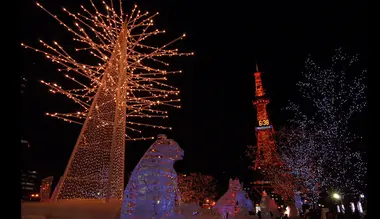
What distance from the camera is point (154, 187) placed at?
5641 mm

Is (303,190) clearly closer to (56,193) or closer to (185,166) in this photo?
(56,193)

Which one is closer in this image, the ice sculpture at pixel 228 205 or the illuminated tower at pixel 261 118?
the ice sculpture at pixel 228 205

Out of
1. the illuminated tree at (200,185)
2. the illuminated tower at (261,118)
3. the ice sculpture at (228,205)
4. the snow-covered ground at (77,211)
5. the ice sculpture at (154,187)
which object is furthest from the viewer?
the illuminated tower at (261,118)

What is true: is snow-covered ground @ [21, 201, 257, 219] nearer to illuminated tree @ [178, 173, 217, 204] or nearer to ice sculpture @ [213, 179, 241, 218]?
ice sculpture @ [213, 179, 241, 218]

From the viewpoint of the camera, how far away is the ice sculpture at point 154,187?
5582mm

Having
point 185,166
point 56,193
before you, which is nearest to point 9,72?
point 56,193

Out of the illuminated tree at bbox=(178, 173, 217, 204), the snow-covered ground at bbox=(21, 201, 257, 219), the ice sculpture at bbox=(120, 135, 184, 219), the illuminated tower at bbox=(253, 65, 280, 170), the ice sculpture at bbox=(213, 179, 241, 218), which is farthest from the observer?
the illuminated tower at bbox=(253, 65, 280, 170)

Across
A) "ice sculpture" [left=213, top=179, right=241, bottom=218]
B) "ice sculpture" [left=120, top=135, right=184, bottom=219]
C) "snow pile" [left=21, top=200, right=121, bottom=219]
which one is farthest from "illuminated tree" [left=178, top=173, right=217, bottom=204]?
"ice sculpture" [left=120, top=135, right=184, bottom=219]

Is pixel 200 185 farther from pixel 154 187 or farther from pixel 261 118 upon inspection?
pixel 154 187

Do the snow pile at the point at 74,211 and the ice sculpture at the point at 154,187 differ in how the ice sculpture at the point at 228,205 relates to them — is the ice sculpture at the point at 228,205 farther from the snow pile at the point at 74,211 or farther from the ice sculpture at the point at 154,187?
the ice sculpture at the point at 154,187

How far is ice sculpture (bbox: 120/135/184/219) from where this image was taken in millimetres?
5582

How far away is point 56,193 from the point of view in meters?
8.67

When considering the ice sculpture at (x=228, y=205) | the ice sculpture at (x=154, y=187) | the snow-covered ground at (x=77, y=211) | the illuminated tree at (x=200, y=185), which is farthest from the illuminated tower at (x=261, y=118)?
the ice sculpture at (x=154, y=187)

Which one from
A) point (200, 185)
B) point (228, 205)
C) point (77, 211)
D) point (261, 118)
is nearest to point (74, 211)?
point (77, 211)
